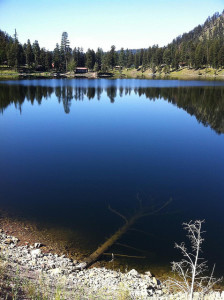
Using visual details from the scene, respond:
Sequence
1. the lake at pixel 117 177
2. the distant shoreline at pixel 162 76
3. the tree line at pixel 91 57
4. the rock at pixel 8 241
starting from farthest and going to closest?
the tree line at pixel 91 57 → the distant shoreline at pixel 162 76 → the lake at pixel 117 177 → the rock at pixel 8 241

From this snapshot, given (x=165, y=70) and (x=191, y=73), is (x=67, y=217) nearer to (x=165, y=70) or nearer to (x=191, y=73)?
(x=191, y=73)

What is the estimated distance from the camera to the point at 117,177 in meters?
18.5

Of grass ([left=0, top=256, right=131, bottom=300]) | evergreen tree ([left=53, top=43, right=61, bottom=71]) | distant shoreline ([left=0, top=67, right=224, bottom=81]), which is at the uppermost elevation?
evergreen tree ([left=53, top=43, right=61, bottom=71])

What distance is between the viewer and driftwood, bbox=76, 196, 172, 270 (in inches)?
424

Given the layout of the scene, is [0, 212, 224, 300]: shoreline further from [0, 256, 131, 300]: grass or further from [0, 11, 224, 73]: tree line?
[0, 11, 224, 73]: tree line

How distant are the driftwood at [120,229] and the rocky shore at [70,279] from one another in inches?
23.3

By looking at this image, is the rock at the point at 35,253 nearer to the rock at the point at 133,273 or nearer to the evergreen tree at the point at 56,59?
the rock at the point at 133,273

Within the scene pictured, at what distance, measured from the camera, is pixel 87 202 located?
15312mm

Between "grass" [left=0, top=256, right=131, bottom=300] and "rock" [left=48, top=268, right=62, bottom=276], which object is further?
"rock" [left=48, top=268, right=62, bottom=276]

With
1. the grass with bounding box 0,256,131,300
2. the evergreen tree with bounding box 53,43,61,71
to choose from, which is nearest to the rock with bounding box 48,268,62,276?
the grass with bounding box 0,256,131,300

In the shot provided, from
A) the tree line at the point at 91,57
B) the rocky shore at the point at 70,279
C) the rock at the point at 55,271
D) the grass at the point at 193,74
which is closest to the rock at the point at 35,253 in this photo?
the rocky shore at the point at 70,279

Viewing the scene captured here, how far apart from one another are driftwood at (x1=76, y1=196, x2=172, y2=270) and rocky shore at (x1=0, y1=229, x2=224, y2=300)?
0.59m

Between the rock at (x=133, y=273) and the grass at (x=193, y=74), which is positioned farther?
the grass at (x=193, y=74)

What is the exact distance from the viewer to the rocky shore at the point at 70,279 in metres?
7.84
